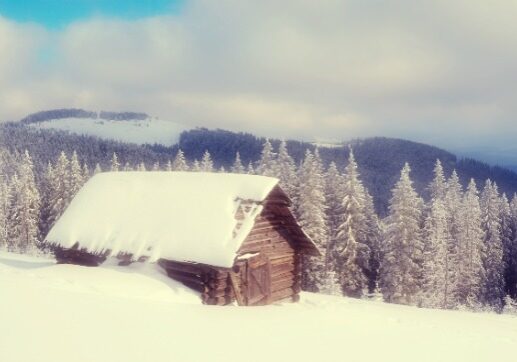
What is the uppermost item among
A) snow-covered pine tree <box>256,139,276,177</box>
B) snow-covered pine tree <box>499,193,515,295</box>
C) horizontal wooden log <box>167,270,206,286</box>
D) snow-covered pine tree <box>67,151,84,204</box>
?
snow-covered pine tree <box>256,139,276,177</box>

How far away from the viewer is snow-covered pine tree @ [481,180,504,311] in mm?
46469

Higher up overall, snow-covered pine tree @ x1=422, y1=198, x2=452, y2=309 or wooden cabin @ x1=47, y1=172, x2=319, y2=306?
wooden cabin @ x1=47, y1=172, x2=319, y2=306

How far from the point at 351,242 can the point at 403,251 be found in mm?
4524

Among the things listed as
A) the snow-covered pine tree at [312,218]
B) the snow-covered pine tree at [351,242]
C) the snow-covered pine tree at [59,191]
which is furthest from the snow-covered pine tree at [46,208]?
the snow-covered pine tree at [351,242]

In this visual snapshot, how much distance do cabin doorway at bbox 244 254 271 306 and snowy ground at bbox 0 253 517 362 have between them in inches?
48.0

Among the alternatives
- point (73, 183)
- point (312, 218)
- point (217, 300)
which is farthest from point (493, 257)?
point (73, 183)

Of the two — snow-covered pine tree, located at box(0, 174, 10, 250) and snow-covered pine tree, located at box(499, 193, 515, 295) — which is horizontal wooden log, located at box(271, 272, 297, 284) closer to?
snow-covered pine tree, located at box(499, 193, 515, 295)

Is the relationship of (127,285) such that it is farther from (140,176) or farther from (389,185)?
(389,185)

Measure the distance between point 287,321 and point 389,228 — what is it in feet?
85.2

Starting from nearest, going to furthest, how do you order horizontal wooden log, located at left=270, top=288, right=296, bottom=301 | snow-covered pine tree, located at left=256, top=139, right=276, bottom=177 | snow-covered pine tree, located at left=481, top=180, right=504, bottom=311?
1. horizontal wooden log, located at left=270, top=288, right=296, bottom=301
2. snow-covered pine tree, located at left=256, top=139, right=276, bottom=177
3. snow-covered pine tree, located at left=481, top=180, right=504, bottom=311

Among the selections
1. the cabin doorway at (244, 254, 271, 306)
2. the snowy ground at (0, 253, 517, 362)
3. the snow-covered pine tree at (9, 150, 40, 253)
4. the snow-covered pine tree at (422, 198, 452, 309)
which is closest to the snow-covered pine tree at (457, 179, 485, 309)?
the snow-covered pine tree at (422, 198, 452, 309)

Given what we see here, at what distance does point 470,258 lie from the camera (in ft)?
145

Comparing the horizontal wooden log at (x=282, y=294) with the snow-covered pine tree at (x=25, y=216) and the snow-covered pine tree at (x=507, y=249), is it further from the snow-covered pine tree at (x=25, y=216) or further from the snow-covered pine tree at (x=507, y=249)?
the snow-covered pine tree at (x=25, y=216)

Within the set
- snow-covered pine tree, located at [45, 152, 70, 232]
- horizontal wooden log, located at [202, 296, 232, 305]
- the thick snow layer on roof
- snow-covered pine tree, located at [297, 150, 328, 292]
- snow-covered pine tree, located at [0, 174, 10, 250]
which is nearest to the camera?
horizontal wooden log, located at [202, 296, 232, 305]
